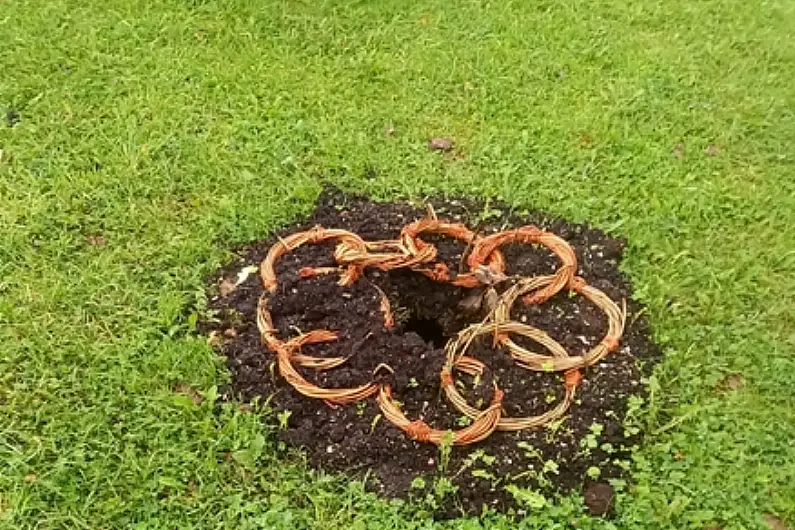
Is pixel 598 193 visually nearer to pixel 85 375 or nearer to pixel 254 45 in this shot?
pixel 254 45

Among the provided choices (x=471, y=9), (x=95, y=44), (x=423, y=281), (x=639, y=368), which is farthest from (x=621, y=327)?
(x=95, y=44)

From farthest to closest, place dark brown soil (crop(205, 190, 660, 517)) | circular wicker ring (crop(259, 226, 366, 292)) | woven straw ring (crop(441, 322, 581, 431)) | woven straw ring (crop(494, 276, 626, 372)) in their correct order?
circular wicker ring (crop(259, 226, 366, 292)) → woven straw ring (crop(494, 276, 626, 372)) → woven straw ring (crop(441, 322, 581, 431)) → dark brown soil (crop(205, 190, 660, 517))

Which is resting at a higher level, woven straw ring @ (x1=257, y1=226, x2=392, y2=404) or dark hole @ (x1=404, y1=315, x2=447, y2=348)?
woven straw ring @ (x1=257, y1=226, x2=392, y2=404)

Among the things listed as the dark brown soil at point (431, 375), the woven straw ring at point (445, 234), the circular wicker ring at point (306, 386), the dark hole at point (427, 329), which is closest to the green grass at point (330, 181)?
the dark brown soil at point (431, 375)

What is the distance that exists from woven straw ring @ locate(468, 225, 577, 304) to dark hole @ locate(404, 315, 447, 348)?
0.26m

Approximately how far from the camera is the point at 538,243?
13.2 feet

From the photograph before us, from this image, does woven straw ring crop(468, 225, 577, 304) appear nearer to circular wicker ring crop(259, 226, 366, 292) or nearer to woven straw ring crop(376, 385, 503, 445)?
circular wicker ring crop(259, 226, 366, 292)

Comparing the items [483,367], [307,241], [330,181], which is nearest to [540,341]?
[483,367]

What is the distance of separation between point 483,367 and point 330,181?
1247 millimetres

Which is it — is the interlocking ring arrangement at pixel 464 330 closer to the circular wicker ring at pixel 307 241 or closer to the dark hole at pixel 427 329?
the circular wicker ring at pixel 307 241

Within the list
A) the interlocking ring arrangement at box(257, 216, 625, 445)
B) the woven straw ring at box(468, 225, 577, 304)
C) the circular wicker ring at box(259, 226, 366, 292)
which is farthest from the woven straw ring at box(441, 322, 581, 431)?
the circular wicker ring at box(259, 226, 366, 292)

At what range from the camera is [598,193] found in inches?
172

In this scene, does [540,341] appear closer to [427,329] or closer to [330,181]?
[427,329]

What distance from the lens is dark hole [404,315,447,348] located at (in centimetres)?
383
